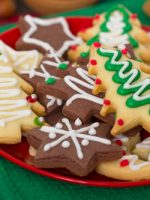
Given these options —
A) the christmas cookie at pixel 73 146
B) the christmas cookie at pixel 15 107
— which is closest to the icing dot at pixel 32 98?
the christmas cookie at pixel 15 107

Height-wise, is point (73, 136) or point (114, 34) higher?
point (114, 34)

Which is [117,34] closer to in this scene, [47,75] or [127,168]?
[47,75]

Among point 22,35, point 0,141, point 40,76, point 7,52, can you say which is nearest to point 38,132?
point 0,141

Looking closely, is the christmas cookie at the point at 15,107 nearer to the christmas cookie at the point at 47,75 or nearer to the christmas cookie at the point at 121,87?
the christmas cookie at the point at 47,75

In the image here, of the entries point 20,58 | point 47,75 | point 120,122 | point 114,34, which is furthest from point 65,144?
point 114,34

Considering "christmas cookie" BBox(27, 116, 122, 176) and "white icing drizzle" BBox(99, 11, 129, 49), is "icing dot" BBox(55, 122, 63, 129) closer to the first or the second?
"christmas cookie" BBox(27, 116, 122, 176)

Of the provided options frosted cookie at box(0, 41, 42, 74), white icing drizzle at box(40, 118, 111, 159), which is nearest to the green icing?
white icing drizzle at box(40, 118, 111, 159)
